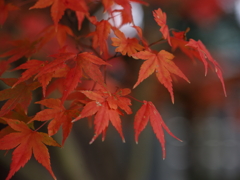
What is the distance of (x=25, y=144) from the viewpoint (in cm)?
59

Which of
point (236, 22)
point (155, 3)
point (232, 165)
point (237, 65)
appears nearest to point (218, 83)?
point (237, 65)

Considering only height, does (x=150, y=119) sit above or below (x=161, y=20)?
below

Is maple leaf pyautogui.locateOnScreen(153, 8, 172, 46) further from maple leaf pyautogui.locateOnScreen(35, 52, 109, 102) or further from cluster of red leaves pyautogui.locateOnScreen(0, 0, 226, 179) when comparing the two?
maple leaf pyautogui.locateOnScreen(35, 52, 109, 102)

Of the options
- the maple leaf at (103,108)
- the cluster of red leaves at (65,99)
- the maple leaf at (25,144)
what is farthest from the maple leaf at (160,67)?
the maple leaf at (25,144)

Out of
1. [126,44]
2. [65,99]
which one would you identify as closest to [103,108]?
[65,99]

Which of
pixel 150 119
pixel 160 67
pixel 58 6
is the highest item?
pixel 58 6

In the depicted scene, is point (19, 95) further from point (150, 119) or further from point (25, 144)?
point (150, 119)

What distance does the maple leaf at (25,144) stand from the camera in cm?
56

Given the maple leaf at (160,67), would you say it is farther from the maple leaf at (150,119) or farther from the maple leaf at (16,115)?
the maple leaf at (16,115)

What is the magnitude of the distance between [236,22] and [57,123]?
302 cm

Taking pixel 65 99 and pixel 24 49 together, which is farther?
pixel 24 49

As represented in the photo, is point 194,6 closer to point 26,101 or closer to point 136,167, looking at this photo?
point 136,167

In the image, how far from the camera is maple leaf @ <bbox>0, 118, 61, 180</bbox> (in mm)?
563

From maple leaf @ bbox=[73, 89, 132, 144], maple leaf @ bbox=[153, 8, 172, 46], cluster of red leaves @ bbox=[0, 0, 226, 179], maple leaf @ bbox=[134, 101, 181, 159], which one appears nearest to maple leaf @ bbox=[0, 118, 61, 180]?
cluster of red leaves @ bbox=[0, 0, 226, 179]
